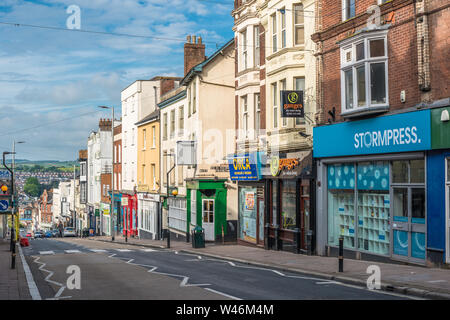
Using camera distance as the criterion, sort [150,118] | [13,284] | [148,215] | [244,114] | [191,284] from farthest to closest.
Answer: [148,215] < [150,118] < [244,114] < [13,284] < [191,284]

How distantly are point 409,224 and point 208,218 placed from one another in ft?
61.4

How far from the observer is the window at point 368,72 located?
19.4 meters

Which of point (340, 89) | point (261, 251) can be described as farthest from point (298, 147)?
point (261, 251)

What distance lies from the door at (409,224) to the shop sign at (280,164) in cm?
668

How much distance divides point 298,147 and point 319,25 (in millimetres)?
5396

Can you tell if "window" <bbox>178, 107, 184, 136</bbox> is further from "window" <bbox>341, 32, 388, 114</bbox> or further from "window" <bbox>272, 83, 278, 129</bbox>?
"window" <bbox>341, 32, 388, 114</bbox>

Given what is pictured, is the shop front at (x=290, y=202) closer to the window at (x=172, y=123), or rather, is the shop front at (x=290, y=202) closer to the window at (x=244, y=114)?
A: the window at (x=244, y=114)

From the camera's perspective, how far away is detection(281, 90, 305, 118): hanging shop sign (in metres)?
23.8

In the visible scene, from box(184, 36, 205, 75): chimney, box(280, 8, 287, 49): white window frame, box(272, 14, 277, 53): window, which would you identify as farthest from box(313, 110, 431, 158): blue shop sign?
box(184, 36, 205, 75): chimney

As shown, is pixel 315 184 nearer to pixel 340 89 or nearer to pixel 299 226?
pixel 299 226

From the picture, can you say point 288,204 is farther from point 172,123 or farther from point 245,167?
point 172,123

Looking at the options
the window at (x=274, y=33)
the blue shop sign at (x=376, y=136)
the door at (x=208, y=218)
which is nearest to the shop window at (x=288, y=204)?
the blue shop sign at (x=376, y=136)

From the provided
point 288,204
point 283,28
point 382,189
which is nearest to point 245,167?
point 288,204

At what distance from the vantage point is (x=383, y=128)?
19.2 meters
